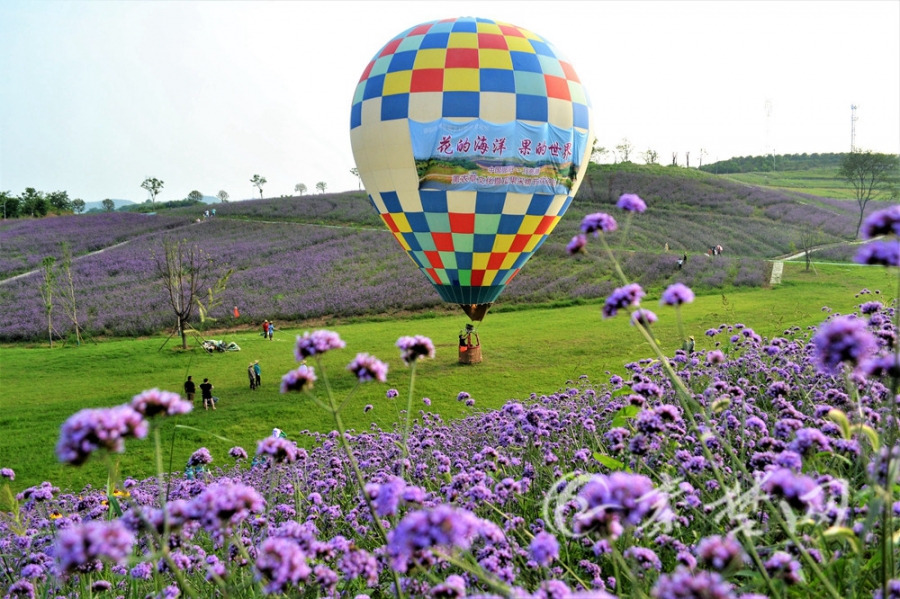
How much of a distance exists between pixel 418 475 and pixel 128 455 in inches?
439

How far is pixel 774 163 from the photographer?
4902 inches

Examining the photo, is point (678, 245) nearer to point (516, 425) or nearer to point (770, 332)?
point (770, 332)

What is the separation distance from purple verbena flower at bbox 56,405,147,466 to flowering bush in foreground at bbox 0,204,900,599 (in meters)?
0.01

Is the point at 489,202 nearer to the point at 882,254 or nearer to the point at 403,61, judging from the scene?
the point at 403,61

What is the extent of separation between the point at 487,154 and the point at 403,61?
3.52m

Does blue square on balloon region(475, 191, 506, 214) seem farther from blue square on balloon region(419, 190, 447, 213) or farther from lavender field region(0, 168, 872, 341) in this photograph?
lavender field region(0, 168, 872, 341)

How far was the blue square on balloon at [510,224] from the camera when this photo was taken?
17.5m

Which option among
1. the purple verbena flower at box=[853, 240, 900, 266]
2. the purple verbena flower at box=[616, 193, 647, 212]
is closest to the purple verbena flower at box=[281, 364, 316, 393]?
the purple verbena flower at box=[616, 193, 647, 212]

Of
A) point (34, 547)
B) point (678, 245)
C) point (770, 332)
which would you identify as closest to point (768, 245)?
point (678, 245)

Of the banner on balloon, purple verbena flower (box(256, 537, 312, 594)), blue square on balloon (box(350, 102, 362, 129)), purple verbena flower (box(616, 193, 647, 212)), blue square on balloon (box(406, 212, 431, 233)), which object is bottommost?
purple verbena flower (box(256, 537, 312, 594))

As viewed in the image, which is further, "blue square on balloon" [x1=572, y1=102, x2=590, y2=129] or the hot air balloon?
"blue square on balloon" [x1=572, y1=102, x2=590, y2=129]

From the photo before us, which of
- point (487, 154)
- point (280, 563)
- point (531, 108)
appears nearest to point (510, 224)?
point (487, 154)

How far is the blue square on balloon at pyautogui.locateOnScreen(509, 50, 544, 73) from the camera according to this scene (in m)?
16.9

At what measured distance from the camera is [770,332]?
63.6 feet
